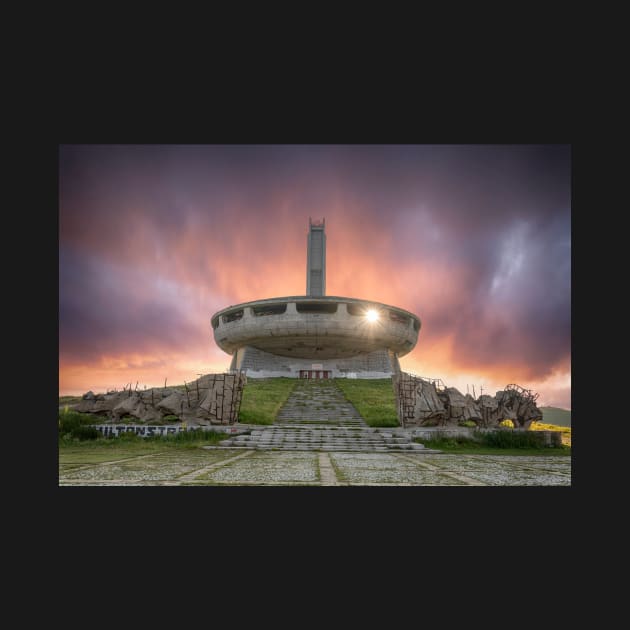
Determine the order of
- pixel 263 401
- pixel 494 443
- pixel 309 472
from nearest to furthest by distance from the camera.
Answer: pixel 309 472 → pixel 494 443 → pixel 263 401

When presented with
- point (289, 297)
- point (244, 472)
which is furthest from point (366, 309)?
point (244, 472)

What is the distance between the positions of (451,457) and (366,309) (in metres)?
23.5

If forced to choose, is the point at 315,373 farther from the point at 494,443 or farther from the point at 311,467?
the point at 311,467

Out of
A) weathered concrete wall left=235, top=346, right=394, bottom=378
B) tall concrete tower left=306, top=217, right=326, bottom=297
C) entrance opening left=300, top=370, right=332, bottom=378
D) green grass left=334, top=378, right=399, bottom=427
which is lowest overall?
green grass left=334, top=378, right=399, bottom=427

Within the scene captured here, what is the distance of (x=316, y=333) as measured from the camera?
32.5 m

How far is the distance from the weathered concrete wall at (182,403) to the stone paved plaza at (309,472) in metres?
5.16

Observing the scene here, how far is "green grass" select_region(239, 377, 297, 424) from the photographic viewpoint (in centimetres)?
1608

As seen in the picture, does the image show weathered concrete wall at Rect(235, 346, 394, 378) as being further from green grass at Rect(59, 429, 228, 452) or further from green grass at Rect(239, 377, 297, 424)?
green grass at Rect(59, 429, 228, 452)

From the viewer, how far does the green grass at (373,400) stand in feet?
53.1

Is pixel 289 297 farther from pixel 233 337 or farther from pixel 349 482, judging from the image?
pixel 349 482

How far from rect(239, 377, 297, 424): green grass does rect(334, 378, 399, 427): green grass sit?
10.7 feet

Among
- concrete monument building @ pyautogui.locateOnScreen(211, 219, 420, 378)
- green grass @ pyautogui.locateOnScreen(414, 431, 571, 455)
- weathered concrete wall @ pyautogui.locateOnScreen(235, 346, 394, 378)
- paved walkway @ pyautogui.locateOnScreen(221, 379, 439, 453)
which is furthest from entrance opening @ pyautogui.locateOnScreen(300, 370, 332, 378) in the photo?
green grass @ pyautogui.locateOnScreen(414, 431, 571, 455)

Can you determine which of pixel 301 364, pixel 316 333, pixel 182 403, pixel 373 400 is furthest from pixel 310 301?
pixel 182 403

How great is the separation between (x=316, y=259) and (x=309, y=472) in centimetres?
3201
